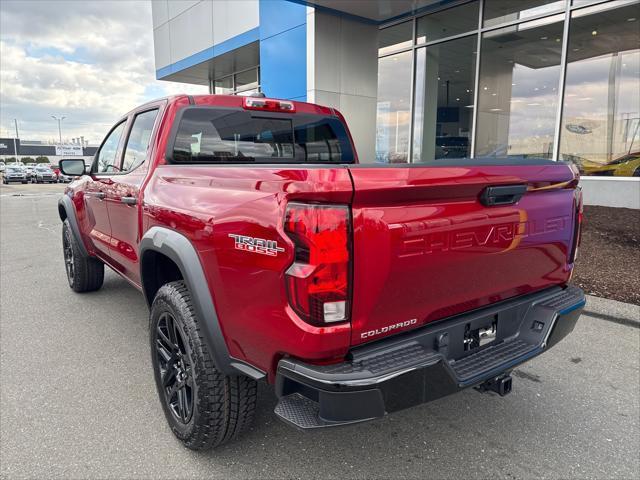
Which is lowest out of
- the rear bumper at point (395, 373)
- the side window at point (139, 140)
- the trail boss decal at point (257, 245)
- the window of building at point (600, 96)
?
the rear bumper at point (395, 373)

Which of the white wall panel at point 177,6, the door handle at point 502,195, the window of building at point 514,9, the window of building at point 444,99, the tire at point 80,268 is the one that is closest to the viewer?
the door handle at point 502,195

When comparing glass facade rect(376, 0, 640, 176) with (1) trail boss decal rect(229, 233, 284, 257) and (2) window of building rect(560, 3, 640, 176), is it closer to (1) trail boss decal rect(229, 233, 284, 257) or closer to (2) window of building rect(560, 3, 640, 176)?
(2) window of building rect(560, 3, 640, 176)

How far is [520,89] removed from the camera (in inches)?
417

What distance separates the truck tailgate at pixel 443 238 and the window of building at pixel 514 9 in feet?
29.6

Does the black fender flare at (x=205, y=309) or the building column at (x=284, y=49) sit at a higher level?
the building column at (x=284, y=49)

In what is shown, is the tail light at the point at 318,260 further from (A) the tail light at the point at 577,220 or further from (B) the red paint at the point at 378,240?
(A) the tail light at the point at 577,220

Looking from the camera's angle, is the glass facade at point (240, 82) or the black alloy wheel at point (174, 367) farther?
the glass facade at point (240, 82)

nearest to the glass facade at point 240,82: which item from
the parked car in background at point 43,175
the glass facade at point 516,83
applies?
the glass facade at point 516,83

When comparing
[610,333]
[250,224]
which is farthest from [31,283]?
[610,333]

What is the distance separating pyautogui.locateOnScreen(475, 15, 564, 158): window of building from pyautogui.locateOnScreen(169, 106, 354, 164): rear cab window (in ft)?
25.4

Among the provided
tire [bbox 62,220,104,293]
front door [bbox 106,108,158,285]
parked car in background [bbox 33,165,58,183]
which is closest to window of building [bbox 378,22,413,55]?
tire [bbox 62,220,104,293]

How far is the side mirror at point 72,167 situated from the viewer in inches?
174

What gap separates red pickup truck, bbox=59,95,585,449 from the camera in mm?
1649

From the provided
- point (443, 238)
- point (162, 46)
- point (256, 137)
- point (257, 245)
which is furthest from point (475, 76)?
point (162, 46)
